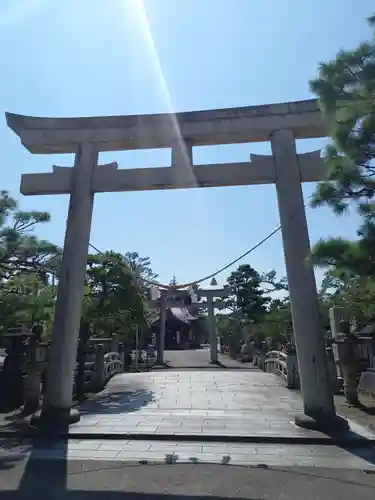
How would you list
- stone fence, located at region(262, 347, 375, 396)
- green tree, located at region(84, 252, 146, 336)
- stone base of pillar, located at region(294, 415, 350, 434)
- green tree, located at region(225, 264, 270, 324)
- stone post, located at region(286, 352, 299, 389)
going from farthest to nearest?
green tree, located at region(225, 264, 270, 324) → stone post, located at region(286, 352, 299, 389) → green tree, located at region(84, 252, 146, 336) → stone fence, located at region(262, 347, 375, 396) → stone base of pillar, located at region(294, 415, 350, 434)

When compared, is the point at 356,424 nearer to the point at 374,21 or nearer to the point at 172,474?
the point at 172,474

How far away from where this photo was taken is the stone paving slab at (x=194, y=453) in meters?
5.28

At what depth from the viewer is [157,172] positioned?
26.2 feet

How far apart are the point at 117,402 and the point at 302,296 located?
577cm

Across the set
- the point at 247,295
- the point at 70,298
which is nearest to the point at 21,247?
the point at 70,298

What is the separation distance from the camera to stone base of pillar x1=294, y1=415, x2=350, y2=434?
651 centimetres

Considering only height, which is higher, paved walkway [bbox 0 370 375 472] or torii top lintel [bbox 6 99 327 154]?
torii top lintel [bbox 6 99 327 154]

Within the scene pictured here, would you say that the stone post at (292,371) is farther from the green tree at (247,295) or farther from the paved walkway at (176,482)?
the green tree at (247,295)

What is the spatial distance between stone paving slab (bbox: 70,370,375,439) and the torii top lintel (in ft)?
17.6

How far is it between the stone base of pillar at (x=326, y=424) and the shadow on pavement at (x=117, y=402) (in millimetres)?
3922

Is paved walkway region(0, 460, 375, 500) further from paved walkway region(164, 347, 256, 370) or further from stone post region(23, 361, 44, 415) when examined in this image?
paved walkway region(164, 347, 256, 370)

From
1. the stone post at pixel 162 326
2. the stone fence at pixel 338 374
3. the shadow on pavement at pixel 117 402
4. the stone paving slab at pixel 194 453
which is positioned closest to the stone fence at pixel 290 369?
the stone fence at pixel 338 374

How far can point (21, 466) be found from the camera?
5195 mm

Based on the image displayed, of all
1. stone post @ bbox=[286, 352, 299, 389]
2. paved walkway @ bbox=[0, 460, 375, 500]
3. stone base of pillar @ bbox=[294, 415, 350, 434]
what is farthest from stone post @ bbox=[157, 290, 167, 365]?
paved walkway @ bbox=[0, 460, 375, 500]
